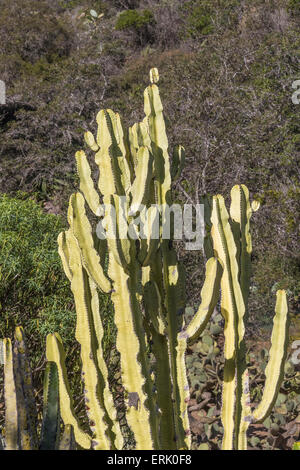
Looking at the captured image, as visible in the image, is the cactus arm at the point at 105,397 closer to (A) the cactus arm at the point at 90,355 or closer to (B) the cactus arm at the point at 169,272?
(A) the cactus arm at the point at 90,355

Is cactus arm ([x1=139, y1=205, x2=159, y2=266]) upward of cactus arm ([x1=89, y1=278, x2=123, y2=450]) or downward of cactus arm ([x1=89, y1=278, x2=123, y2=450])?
upward

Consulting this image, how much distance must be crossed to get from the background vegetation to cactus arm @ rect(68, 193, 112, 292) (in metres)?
1.19

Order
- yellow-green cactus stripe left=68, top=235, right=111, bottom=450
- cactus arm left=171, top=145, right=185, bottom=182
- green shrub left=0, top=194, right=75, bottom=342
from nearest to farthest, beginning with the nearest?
yellow-green cactus stripe left=68, top=235, right=111, bottom=450, cactus arm left=171, top=145, right=185, bottom=182, green shrub left=0, top=194, right=75, bottom=342

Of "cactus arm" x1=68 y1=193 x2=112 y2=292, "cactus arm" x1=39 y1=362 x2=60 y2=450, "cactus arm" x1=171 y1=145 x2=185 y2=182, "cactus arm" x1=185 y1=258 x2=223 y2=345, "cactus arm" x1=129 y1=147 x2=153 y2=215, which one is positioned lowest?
"cactus arm" x1=39 y1=362 x2=60 y2=450

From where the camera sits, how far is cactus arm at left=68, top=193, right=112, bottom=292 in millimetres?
2145

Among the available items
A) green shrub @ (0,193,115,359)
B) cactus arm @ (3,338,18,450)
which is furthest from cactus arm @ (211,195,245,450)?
green shrub @ (0,193,115,359)

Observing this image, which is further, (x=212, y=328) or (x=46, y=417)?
(x=212, y=328)

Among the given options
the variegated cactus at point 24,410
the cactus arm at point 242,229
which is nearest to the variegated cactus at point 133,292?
the cactus arm at point 242,229

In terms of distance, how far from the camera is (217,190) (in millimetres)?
6773

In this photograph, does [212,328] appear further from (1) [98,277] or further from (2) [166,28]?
(2) [166,28]

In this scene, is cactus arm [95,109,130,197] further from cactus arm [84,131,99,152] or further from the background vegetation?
the background vegetation
